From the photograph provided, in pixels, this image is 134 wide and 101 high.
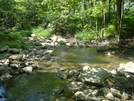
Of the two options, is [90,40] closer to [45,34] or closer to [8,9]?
[45,34]

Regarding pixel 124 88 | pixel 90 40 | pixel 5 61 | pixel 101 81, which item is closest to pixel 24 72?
pixel 5 61

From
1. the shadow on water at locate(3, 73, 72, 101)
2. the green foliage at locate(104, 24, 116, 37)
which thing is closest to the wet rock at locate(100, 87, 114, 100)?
the shadow on water at locate(3, 73, 72, 101)

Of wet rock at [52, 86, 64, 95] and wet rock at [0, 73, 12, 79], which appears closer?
wet rock at [52, 86, 64, 95]

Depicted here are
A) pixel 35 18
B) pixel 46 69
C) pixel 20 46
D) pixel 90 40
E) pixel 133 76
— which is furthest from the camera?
pixel 35 18

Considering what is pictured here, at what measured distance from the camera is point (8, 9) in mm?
20141

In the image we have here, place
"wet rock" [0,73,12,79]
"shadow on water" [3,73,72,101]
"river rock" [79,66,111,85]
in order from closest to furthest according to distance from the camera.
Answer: "shadow on water" [3,73,72,101] < "river rock" [79,66,111,85] < "wet rock" [0,73,12,79]

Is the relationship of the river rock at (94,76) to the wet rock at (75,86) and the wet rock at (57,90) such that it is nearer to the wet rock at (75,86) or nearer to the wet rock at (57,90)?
the wet rock at (75,86)

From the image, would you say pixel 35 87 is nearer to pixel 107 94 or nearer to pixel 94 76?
pixel 94 76

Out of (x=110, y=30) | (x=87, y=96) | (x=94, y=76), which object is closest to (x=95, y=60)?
(x=94, y=76)

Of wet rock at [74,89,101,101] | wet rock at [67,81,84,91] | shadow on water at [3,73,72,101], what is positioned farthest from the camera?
wet rock at [67,81,84,91]

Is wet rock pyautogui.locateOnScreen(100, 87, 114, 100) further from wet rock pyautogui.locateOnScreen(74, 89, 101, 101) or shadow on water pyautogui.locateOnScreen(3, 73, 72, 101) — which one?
shadow on water pyautogui.locateOnScreen(3, 73, 72, 101)

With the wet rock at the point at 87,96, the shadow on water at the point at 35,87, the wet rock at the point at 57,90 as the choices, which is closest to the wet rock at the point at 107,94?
the wet rock at the point at 87,96

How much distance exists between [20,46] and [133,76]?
7.51 m

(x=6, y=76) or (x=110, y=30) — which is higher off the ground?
(x=110, y=30)
